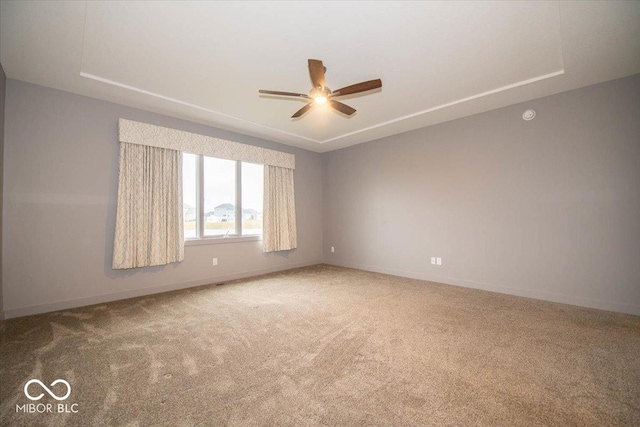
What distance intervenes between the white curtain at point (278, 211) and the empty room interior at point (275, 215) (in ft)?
0.37

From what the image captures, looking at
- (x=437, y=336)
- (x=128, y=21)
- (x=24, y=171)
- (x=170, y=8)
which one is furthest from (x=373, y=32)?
(x=24, y=171)

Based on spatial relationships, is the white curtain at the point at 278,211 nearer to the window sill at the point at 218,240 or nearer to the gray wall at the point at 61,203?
the window sill at the point at 218,240

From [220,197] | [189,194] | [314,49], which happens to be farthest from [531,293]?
[189,194]

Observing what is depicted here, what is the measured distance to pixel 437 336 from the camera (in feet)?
8.36

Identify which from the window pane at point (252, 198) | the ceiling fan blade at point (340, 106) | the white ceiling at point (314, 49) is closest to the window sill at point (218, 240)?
the window pane at point (252, 198)

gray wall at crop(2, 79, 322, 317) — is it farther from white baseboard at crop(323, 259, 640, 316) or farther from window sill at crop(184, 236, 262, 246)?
white baseboard at crop(323, 259, 640, 316)

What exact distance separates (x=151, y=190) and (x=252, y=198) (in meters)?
1.83

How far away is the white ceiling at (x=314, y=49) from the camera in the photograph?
83.9 inches

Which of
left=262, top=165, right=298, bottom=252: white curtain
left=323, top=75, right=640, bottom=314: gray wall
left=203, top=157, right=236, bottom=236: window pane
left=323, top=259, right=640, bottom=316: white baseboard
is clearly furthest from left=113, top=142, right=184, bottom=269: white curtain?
left=323, top=259, right=640, bottom=316: white baseboard

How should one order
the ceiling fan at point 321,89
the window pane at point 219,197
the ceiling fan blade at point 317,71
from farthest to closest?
the window pane at point 219,197
the ceiling fan at point 321,89
the ceiling fan blade at point 317,71

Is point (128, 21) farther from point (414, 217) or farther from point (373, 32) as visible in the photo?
point (414, 217)

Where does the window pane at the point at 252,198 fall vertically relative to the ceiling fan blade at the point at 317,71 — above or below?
below

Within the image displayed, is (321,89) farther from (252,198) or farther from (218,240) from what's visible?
(218,240)

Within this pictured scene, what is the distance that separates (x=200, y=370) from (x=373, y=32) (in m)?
3.22
